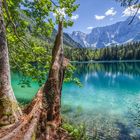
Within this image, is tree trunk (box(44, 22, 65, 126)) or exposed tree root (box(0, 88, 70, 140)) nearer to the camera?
exposed tree root (box(0, 88, 70, 140))

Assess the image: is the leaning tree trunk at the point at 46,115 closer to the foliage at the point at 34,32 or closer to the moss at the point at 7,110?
the moss at the point at 7,110

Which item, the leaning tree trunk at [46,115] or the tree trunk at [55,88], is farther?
the tree trunk at [55,88]

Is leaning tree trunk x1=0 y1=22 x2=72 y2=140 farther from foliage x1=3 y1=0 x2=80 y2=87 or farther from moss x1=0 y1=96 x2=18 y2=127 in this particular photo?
foliage x1=3 y1=0 x2=80 y2=87

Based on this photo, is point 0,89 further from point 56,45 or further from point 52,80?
point 56,45

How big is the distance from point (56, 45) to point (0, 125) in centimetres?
284

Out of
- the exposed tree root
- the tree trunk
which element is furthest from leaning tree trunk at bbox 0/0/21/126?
the tree trunk

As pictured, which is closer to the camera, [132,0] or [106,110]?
[132,0]

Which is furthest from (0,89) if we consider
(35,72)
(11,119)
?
(35,72)

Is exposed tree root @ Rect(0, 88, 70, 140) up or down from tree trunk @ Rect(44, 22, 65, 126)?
down

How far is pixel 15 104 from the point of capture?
6.64 metres

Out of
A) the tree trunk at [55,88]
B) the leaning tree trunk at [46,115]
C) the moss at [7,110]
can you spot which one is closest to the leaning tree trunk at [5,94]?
the moss at [7,110]

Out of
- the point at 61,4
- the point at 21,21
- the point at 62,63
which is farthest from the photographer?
the point at 21,21

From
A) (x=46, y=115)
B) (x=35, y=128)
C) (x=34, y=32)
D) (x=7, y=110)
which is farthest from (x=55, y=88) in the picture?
(x=34, y=32)

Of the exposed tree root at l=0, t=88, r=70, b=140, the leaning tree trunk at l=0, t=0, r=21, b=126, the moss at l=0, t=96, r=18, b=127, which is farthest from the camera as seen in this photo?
the leaning tree trunk at l=0, t=0, r=21, b=126
